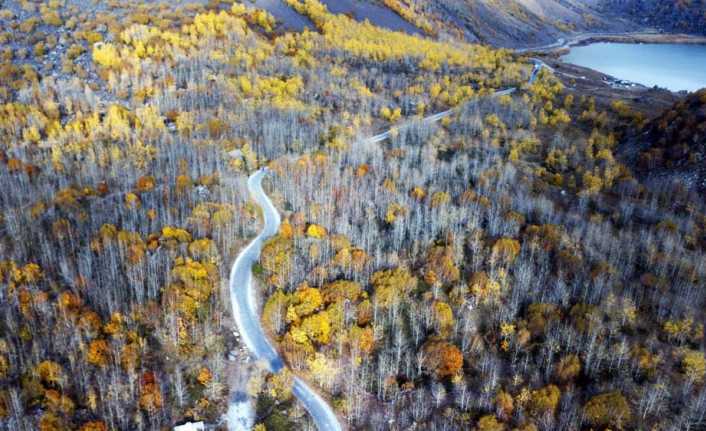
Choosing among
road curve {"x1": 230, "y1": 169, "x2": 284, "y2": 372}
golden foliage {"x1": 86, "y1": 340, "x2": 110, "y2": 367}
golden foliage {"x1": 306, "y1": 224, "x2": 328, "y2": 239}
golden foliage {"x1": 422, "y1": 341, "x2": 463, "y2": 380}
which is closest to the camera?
golden foliage {"x1": 86, "y1": 340, "x2": 110, "y2": 367}

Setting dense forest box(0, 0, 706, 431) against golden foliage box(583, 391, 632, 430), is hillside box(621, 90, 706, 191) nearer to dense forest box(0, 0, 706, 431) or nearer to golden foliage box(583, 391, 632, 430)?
dense forest box(0, 0, 706, 431)

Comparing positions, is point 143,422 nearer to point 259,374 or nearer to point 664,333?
point 259,374

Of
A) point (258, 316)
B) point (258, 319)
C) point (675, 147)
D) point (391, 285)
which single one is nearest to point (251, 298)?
point (258, 316)

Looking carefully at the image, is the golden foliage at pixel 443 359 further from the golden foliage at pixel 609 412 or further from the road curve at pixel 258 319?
the golden foliage at pixel 609 412

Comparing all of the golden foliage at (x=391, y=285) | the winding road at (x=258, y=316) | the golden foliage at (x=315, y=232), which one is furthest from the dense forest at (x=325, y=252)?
the golden foliage at (x=315, y=232)

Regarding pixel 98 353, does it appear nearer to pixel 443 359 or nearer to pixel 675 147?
pixel 443 359

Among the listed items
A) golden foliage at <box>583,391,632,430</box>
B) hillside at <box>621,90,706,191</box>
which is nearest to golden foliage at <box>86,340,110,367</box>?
golden foliage at <box>583,391,632,430</box>

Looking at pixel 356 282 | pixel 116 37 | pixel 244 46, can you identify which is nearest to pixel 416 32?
pixel 244 46
